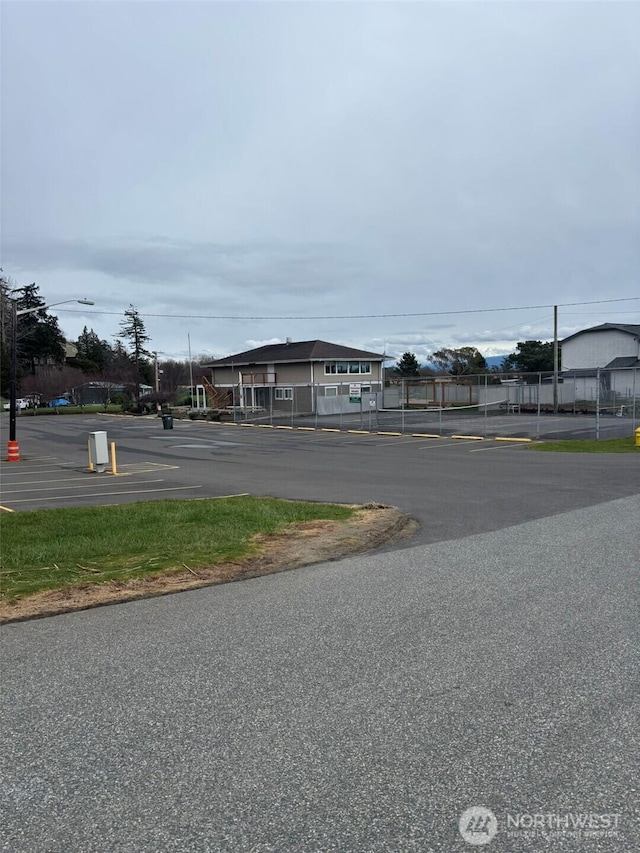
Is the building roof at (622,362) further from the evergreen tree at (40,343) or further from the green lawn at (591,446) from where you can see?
the evergreen tree at (40,343)

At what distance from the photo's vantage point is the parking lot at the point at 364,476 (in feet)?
43.0

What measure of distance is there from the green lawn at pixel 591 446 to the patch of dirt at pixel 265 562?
15.2 meters

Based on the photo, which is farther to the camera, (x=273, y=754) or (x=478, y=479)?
(x=478, y=479)

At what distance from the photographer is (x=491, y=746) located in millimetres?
3770

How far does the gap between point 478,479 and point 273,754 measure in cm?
1405

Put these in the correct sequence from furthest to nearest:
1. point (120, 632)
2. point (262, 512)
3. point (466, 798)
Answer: point (262, 512) → point (120, 632) → point (466, 798)

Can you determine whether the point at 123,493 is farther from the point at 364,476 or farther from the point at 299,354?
the point at 299,354

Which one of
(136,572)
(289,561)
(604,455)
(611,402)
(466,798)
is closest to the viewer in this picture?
(466,798)

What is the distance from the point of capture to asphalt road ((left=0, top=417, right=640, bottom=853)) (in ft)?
10.3

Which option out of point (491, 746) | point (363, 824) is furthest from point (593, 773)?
point (363, 824)

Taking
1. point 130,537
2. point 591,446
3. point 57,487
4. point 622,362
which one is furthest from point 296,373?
point 130,537

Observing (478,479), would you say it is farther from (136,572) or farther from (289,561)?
(136,572)

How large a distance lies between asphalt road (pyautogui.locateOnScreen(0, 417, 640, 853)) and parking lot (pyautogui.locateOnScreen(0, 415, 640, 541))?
3.52 metres

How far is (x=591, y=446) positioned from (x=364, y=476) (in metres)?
11.5
